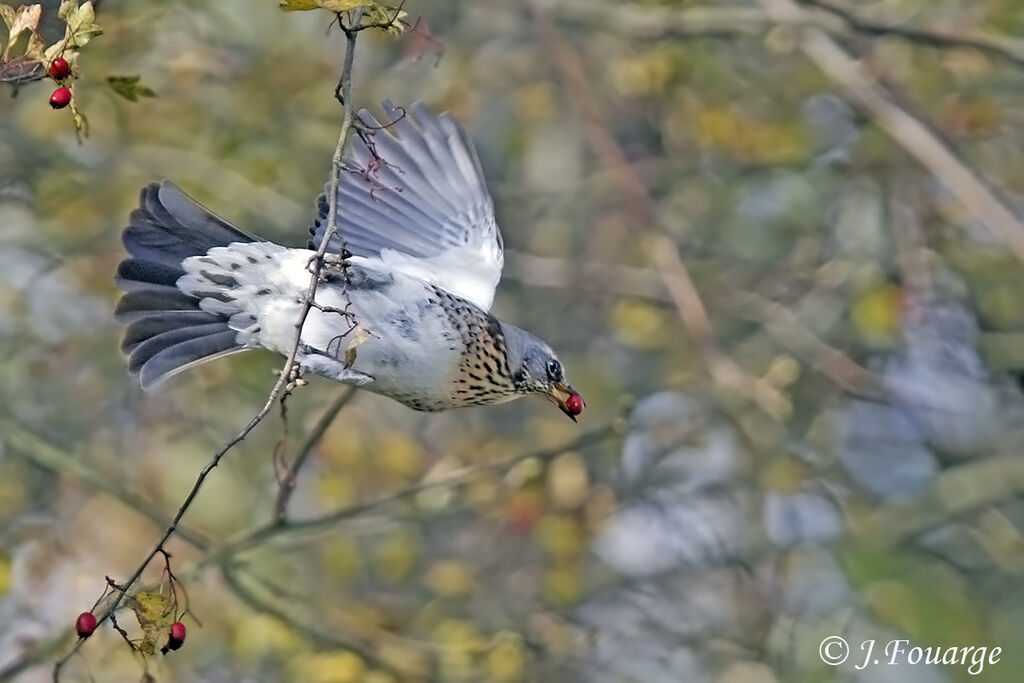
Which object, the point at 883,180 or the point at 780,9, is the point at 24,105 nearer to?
the point at 780,9

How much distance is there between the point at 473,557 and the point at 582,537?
1.60ft

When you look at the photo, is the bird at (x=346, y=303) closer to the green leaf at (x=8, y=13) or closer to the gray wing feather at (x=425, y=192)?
the gray wing feather at (x=425, y=192)

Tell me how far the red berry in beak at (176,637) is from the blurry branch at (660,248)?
305 centimetres

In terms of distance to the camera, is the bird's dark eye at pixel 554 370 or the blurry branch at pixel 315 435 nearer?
the blurry branch at pixel 315 435

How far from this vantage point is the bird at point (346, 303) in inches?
125

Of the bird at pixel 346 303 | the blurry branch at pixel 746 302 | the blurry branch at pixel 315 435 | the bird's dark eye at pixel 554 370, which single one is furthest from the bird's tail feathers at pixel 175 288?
the blurry branch at pixel 746 302

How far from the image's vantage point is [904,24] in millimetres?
5371

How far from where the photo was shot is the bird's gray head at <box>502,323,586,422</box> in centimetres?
342

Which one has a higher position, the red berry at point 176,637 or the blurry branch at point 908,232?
the red berry at point 176,637

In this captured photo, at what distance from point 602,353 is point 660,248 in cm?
82

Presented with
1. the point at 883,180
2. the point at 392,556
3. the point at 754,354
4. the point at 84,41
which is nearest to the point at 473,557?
the point at 392,556

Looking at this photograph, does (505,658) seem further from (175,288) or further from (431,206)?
(175,288)

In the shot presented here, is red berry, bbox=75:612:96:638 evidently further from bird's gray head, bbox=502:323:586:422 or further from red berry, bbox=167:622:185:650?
bird's gray head, bbox=502:323:586:422

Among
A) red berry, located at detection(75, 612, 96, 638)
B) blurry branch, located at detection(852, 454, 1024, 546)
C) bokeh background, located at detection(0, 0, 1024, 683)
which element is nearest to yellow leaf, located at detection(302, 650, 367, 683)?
bokeh background, located at detection(0, 0, 1024, 683)
